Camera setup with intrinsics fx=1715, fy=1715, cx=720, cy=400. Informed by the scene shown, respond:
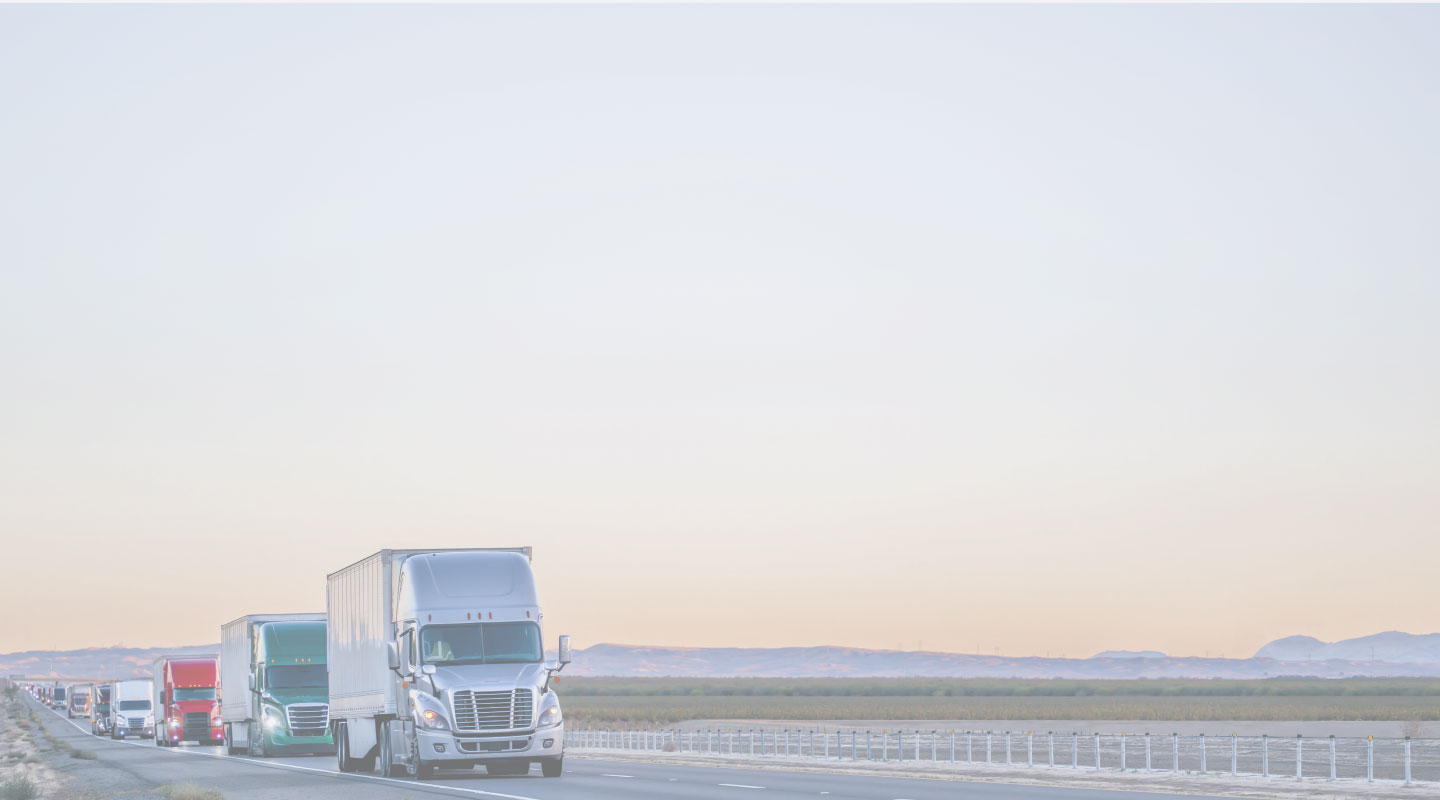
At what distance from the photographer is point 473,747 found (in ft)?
106

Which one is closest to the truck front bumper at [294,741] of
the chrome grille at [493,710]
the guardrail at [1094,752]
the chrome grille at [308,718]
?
the chrome grille at [308,718]

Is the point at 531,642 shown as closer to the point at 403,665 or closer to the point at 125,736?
the point at 403,665

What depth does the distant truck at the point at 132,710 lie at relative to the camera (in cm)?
8731

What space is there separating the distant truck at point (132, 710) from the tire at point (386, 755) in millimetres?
55857

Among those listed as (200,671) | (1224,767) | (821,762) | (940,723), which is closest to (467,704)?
(821,762)

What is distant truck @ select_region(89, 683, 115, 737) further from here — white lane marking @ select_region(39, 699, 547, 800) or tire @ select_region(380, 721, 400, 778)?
tire @ select_region(380, 721, 400, 778)

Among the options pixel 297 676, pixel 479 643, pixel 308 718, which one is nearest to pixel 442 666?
pixel 479 643

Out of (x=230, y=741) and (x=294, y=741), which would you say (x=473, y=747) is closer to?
(x=294, y=741)

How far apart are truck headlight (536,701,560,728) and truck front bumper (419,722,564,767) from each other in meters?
0.14

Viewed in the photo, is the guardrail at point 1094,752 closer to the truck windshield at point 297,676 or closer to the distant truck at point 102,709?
the truck windshield at point 297,676

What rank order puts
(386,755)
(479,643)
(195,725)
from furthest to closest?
1. (195,725)
2. (386,755)
3. (479,643)

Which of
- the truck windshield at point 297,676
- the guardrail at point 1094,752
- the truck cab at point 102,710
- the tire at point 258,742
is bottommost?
the truck cab at point 102,710

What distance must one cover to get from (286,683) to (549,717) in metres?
16.4

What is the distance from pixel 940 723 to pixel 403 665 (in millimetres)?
74567
